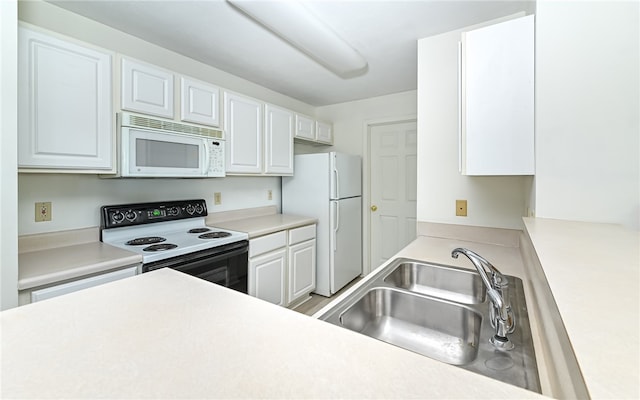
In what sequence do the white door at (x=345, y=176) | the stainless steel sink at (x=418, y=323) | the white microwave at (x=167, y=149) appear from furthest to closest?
the white door at (x=345, y=176) < the white microwave at (x=167, y=149) < the stainless steel sink at (x=418, y=323)

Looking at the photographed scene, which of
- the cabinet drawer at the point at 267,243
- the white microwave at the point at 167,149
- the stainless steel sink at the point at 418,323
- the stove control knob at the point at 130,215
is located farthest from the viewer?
the cabinet drawer at the point at 267,243

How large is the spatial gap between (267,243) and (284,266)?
333 millimetres

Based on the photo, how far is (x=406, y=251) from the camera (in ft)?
5.51

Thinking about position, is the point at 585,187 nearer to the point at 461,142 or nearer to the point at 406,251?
the point at 461,142

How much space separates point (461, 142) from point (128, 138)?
196 cm

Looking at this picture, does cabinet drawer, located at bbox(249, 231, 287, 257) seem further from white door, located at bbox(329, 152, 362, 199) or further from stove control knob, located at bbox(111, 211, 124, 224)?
stove control knob, located at bbox(111, 211, 124, 224)

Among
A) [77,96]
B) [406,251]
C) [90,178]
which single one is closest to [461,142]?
[406,251]

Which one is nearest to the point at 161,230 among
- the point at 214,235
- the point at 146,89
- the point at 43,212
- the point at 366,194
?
the point at 214,235

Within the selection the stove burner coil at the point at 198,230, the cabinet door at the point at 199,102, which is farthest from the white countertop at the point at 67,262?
the cabinet door at the point at 199,102

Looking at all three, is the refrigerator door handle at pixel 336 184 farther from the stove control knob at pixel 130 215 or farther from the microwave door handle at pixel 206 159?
the stove control knob at pixel 130 215

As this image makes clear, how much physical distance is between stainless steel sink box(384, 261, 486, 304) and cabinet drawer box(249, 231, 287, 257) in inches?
51.7

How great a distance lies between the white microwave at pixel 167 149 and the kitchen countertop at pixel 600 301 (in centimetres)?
209

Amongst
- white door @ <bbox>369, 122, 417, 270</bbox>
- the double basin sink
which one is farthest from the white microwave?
white door @ <bbox>369, 122, 417, 270</bbox>

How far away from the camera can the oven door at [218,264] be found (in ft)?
6.00
